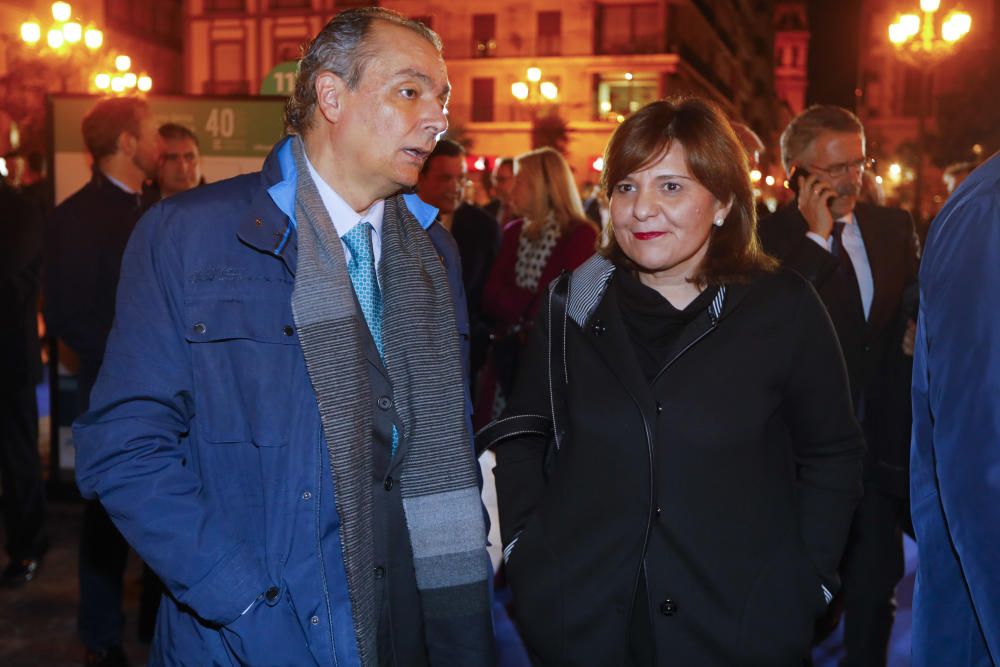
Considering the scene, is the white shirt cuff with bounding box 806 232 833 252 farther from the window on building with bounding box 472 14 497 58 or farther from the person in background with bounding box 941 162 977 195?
the window on building with bounding box 472 14 497 58

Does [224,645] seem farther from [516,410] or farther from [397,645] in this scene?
[516,410]

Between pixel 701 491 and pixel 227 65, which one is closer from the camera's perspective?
pixel 701 491

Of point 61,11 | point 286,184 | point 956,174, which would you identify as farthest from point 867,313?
point 61,11

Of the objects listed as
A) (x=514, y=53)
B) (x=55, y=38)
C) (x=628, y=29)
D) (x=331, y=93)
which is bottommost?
(x=331, y=93)

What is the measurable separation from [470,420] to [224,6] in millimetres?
46991

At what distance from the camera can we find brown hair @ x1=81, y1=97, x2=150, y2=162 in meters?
4.54

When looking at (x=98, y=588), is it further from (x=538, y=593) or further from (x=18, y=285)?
(x=538, y=593)

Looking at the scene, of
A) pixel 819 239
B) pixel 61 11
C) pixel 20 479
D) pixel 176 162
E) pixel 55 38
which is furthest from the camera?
pixel 55 38

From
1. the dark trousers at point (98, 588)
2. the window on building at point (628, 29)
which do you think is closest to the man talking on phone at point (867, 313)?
the dark trousers at point (98, 588)

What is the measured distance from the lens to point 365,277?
2.41 metres

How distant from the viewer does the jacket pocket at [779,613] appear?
2400 millimetres

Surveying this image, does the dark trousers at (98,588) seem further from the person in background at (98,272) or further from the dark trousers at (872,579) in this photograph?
the dark trousers at (872,579)

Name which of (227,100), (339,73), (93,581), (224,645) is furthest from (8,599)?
(339,73)

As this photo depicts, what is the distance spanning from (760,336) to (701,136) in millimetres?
565
